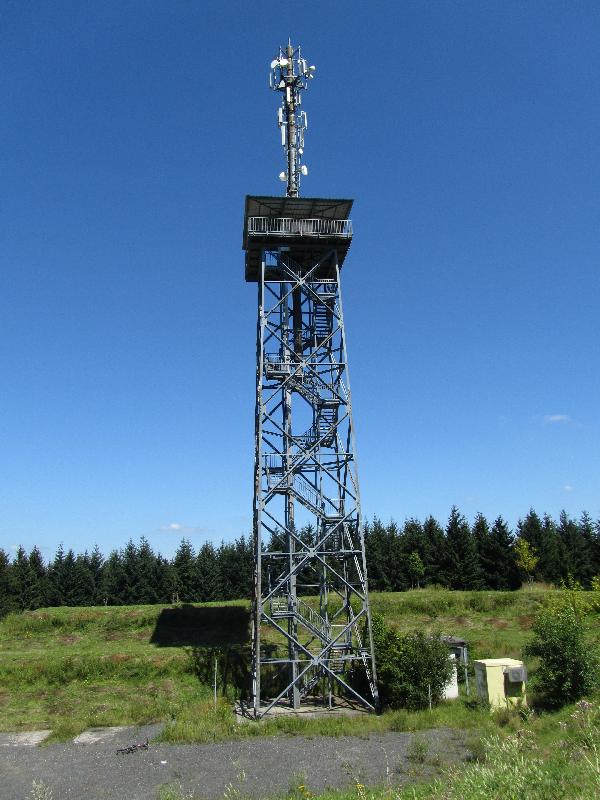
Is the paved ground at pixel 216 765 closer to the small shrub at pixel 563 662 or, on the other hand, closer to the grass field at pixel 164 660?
the grass field at pixel 164 660

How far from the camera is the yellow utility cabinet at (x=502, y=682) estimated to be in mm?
19875

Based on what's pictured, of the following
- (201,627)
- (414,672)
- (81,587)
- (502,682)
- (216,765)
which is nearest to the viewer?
(216,765)

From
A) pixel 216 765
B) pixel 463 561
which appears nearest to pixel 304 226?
pixel 216 765

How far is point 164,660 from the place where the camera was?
1076 inches

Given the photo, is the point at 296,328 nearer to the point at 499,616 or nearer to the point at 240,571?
the point at 499,616

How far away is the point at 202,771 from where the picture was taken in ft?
51.4

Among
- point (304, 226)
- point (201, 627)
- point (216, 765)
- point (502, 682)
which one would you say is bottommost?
point (216, 765)

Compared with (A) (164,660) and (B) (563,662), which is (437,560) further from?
(B) (563,662)

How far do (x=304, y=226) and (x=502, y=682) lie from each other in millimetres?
19526

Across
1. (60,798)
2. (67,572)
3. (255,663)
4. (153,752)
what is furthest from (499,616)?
(67,572)

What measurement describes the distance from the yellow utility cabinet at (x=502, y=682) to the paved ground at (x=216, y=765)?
298 cm

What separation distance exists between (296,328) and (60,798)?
19063 millimetres

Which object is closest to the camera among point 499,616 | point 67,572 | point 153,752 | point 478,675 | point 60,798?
point 60,798

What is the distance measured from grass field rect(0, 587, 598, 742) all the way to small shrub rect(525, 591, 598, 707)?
6.54 feet
